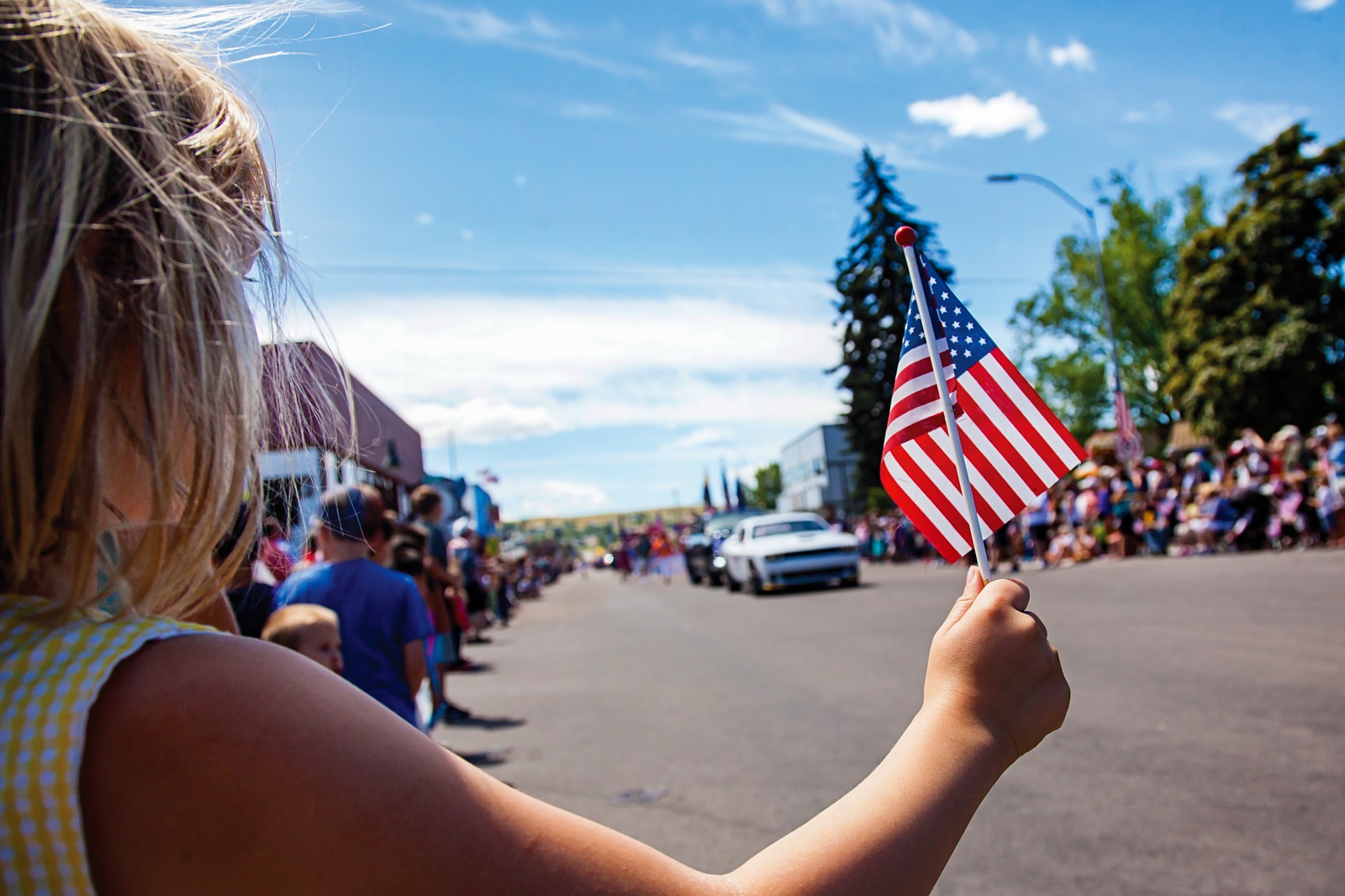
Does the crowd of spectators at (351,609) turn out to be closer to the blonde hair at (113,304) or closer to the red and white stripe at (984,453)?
the red and white stripe at (984,453)

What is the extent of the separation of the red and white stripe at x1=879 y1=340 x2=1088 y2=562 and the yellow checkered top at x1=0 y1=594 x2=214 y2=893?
4.69ft

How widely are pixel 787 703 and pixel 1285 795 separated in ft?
12.3

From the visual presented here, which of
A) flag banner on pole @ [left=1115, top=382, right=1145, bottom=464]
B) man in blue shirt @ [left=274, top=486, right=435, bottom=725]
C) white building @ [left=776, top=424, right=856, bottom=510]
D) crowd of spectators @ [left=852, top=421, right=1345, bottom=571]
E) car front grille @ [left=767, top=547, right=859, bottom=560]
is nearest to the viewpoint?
man in blue shirt @ [left=274, top=486, right=435, bottom=725]

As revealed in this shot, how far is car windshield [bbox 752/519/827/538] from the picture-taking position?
19.2 m

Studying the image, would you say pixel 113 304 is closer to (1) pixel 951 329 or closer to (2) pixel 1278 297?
(1) pixel 951 329

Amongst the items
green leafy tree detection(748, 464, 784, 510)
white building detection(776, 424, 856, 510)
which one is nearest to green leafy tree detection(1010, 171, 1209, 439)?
white building detection(776, 424, 856, 510)

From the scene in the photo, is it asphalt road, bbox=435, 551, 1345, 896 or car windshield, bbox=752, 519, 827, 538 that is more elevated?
car windshield, bbox=752, 519, 827, 538

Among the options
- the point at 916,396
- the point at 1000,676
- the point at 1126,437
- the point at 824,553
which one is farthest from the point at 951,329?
the point at 1126,437

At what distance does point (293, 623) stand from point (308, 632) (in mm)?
66

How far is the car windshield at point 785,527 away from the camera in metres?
19.2

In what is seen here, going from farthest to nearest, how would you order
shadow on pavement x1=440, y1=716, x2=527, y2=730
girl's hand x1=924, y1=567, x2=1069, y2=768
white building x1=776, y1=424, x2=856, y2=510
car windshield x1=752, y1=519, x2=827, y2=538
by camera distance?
white building x1=776, y1=424, x2=856, y2=510
car windshield x1=752, y1=519, x2=827, y2=538
shadow on pavement x1=440, y1=716, x2=527, y2=730
girl's hand x1=924, y1=567, x2=1069, y2=768

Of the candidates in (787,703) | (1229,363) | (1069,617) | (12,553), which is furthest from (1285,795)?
(1229,363)

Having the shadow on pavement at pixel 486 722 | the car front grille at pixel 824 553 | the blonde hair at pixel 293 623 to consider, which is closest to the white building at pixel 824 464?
the car front grille at pixel 824 553

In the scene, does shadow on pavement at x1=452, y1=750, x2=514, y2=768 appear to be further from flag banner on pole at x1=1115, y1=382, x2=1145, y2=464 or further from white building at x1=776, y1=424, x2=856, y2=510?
white building at x1=776, y1=424, x2=856, y2=510
